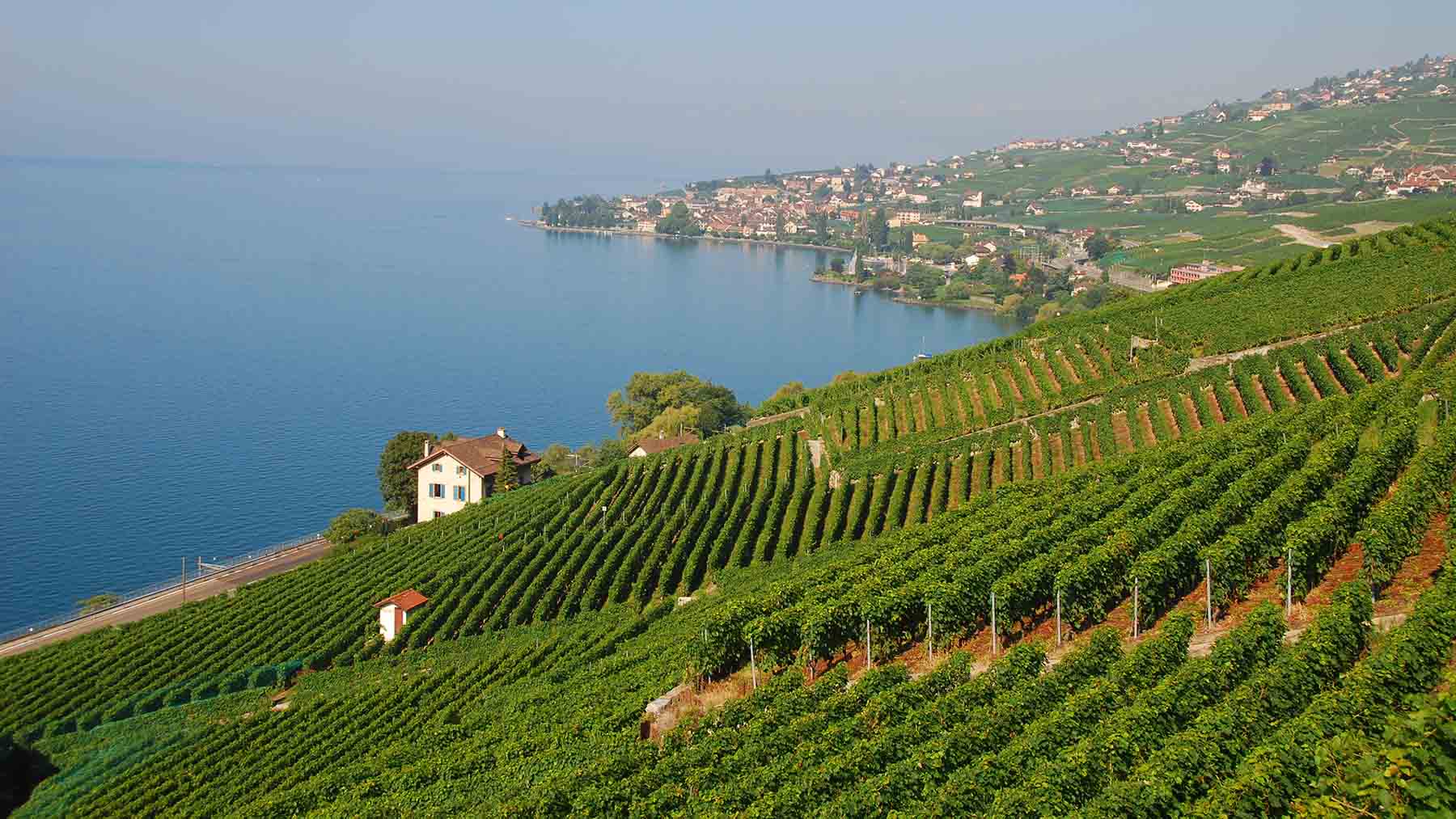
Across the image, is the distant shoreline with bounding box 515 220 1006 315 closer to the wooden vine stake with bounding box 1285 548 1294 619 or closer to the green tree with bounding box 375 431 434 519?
the green tree with bounding box 375 431 434 519

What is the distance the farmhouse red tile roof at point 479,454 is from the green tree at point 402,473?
1.04 meters

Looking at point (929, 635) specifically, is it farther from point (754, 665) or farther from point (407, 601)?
point (407, 601)

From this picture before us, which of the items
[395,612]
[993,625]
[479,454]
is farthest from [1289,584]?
[479,454]

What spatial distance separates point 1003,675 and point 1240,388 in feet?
58.2

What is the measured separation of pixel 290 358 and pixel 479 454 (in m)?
47.0

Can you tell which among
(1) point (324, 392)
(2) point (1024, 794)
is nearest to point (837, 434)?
(2) point (1024, 794)

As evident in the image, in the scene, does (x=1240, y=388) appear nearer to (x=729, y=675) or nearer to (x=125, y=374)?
(x=729, y=675)

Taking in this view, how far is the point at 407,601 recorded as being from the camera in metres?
26.6

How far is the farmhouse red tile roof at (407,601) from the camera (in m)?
26.4

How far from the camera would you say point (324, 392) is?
7300 centimetres

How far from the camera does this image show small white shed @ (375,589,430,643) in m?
26.2

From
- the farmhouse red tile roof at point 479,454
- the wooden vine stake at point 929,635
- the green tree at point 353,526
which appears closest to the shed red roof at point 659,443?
the farmhouse red tile roof at point 479,454

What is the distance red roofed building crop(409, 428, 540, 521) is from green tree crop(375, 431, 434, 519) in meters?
2.05

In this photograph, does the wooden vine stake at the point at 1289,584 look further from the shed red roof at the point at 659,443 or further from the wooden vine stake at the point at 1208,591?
the shed red roof at the point at 659,443
